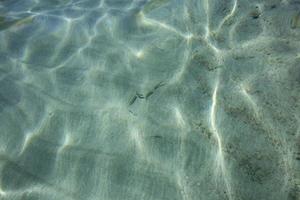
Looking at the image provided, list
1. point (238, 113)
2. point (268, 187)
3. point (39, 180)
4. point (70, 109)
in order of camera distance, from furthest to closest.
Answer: point (70, 109) < point (238, 113) < point (39, 180) < point (268, 187)

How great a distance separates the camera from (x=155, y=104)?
2.88 metres

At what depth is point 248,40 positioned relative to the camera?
326cm

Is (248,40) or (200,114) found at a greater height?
(248,40)

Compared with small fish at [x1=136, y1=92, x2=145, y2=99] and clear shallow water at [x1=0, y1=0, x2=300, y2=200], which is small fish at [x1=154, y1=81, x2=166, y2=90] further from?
small fish at [x1=136, y1=92, x2=145, y2=99]

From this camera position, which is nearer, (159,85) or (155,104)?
(155,104)

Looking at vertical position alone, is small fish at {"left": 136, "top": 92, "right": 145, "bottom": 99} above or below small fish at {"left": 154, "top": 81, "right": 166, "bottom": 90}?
below

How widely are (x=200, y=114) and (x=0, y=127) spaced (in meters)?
1.74

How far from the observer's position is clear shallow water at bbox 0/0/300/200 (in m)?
2.37

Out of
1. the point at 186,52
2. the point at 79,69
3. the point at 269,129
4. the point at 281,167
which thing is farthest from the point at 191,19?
the point at 281,167

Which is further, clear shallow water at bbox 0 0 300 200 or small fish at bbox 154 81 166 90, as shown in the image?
small fish at bbox 154 81 166 90

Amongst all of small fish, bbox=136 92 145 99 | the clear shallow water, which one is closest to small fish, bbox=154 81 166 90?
the clear shallow water

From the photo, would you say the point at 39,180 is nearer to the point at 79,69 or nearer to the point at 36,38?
the point at 79,69

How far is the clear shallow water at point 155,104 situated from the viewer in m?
2.37

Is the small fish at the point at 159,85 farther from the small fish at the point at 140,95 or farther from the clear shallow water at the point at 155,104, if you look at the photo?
the small fish at the point at 140,95
